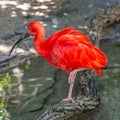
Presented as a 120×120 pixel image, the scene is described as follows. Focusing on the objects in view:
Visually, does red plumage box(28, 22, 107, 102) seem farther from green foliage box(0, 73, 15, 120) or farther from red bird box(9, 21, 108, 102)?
green foliage box(0, 73, 15, 120)

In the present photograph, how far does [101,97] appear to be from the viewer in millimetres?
5848

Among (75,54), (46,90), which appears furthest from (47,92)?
(75,54)

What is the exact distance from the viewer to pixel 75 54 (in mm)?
5016

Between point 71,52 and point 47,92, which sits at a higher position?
point 71,52

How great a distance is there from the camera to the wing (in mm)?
5016

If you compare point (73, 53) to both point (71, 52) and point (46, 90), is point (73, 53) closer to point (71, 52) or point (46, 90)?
point (71, 52)

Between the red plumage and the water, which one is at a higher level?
the red plumage

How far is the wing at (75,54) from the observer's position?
502cm

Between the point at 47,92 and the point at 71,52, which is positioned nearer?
the point at 71,52

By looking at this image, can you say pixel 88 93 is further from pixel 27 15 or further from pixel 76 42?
pixel 27 15

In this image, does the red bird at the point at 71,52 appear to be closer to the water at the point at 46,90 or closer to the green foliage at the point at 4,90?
the water at the point at 46,90

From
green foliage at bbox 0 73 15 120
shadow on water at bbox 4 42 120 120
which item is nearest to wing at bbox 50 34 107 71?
shadow on water at bbox 4 42 120 120

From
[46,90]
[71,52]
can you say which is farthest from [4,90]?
[71,52]

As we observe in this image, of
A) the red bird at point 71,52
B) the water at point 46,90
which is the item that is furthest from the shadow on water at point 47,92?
the red bird at point 71,52
